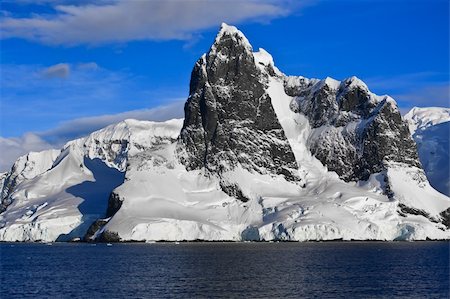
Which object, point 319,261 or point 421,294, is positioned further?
point 319,261

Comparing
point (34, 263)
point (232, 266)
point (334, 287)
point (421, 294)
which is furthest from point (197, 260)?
point (421, 294)

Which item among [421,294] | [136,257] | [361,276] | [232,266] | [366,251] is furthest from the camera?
[366,251]

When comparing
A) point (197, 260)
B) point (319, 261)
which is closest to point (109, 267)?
point (197, 260)

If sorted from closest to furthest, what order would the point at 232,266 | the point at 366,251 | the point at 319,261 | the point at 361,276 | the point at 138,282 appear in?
the point at 138,282, the point at 361,276, the point at 232,266, the point at 319,261, the point at 366,251

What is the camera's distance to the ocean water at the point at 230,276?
4003 inches

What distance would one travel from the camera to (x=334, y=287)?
107 m

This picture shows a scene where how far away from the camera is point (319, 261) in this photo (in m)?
154

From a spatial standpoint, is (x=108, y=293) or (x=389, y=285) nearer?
(x=108, y=293)

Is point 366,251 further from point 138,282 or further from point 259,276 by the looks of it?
point 138,282

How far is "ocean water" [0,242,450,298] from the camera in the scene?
102 meters

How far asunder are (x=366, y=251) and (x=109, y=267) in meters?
74.5

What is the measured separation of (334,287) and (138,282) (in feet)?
95.7

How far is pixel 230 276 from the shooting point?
120 meters

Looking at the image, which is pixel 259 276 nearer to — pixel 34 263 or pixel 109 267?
pixel 109 267
